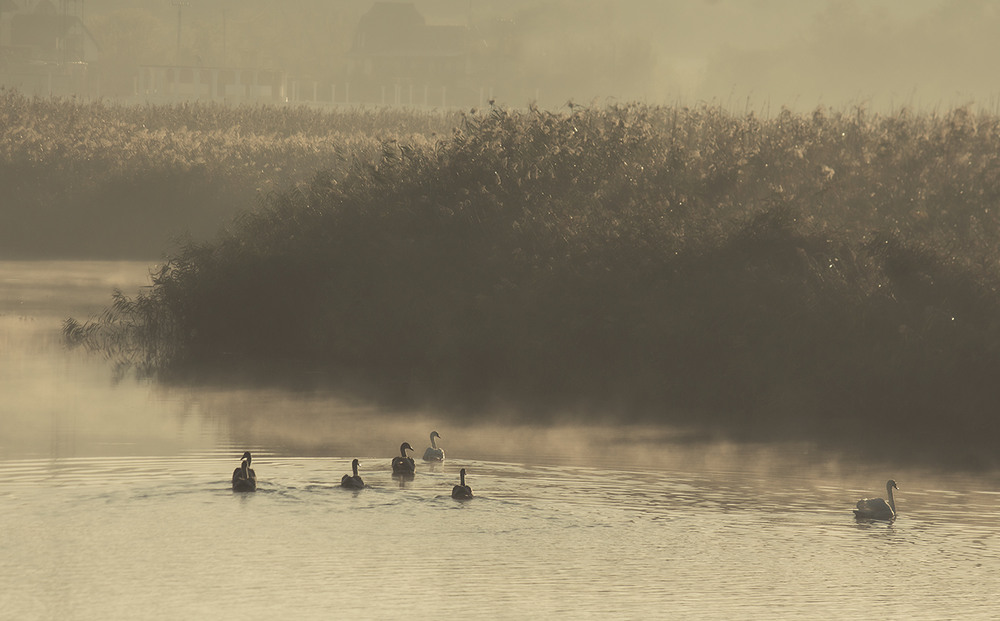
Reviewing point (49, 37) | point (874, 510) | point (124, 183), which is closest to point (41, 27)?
point (49, 37)

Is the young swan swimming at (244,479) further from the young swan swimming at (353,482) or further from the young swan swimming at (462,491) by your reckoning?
the young swan swimming at (462,491)

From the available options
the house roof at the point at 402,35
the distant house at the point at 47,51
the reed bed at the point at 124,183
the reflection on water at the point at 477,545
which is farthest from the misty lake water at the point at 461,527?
the house roof at the point at 402,35

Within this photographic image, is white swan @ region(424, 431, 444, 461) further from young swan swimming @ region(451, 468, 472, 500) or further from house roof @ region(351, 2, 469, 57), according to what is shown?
house roof @ region(351, 2, 469, 57)

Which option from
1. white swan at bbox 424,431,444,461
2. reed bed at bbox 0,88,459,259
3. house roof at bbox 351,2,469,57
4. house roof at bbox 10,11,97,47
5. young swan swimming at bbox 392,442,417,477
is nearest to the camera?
young swan swimming at bbox 392,442,417,477

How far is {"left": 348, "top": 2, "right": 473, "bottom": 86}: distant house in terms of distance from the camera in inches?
5305

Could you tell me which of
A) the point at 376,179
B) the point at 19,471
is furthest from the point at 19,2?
the point at 19,471

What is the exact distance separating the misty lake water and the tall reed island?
Result: 2.26 m

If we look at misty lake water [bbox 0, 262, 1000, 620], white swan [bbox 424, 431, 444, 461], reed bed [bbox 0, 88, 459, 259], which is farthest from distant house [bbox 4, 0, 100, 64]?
white swan [bbox 424, 431, 444, 461]

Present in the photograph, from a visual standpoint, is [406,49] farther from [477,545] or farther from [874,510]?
[477,545]

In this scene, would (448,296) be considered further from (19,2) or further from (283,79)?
(19,2)

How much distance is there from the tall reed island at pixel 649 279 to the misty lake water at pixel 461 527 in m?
2.26

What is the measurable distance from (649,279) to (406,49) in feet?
398

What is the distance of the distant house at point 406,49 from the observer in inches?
5305

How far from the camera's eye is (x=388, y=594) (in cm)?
1155
